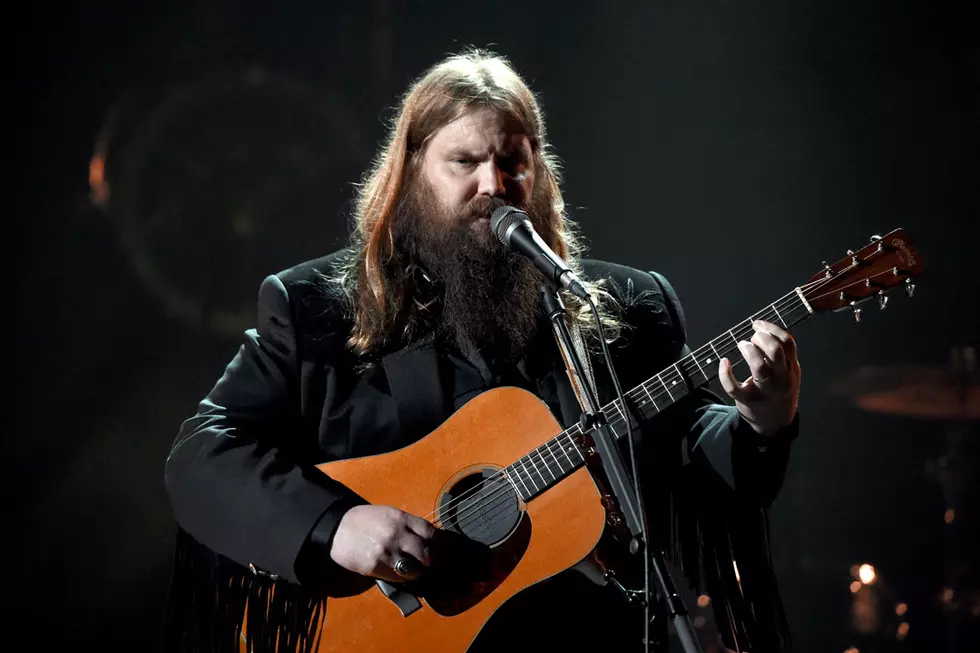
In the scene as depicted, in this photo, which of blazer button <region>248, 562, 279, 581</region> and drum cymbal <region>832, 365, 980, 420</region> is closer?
blazer button <region>248, 562, 279, 581</region>

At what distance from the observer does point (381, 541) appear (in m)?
2.07

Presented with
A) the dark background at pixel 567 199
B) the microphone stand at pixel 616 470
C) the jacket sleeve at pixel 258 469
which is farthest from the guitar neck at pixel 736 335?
the dark background at pixel 567 199

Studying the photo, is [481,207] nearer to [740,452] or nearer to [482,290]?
[482,290]

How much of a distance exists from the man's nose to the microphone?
1.35 ft

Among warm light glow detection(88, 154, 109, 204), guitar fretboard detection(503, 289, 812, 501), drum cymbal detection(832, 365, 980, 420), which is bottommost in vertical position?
drum cymbal detection(832, 365, 980, 420)

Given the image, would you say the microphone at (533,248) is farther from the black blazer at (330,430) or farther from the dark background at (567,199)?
the dark background at (567,199)

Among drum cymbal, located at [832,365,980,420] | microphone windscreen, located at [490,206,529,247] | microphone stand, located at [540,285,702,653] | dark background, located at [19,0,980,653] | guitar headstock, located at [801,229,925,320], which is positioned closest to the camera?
microphone stand, located at [540,285,702,653]

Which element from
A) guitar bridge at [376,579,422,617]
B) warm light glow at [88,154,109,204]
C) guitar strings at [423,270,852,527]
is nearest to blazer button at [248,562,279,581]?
guitar bridge at [376,579,422,617]

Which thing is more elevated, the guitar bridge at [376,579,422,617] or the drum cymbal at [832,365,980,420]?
the guitar bridge at [376,579,422,617]

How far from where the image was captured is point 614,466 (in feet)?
6.00

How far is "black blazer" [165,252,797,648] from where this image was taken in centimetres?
223

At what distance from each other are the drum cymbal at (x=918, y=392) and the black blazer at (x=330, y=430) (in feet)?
6.00

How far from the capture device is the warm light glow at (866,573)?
13.3 feet

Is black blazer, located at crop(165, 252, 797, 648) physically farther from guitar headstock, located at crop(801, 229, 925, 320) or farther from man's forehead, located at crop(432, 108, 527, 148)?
man's forehead, located at crop(432, 108, 527, 148)
